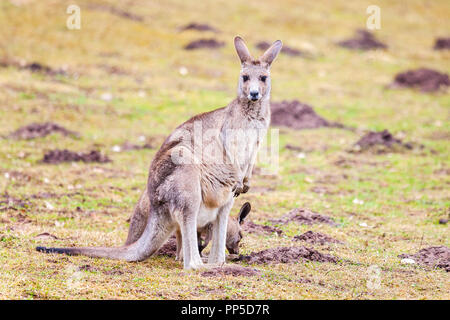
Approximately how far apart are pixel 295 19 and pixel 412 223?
65.3 feet

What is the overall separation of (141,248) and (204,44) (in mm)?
16522

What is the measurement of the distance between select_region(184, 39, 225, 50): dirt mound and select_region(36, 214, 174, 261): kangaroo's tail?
16101 mm

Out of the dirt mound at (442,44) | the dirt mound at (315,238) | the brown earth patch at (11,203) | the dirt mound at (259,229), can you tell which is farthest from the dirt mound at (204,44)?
the dirt mound at (315,238)

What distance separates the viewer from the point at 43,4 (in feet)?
76.5

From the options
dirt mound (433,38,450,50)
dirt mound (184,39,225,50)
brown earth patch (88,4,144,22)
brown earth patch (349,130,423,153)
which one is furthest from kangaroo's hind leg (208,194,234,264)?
dirt mound (433,38,450,50)

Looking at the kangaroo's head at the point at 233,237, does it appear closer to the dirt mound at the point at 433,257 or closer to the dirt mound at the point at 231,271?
the dirt mound at the point at 231,271

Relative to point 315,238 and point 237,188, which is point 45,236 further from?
point 315,238

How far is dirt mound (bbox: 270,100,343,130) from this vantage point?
15258 mm

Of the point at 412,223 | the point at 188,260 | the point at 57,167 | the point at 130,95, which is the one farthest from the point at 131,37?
the point at 188,260

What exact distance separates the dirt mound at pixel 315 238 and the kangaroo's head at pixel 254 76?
2.02 metres

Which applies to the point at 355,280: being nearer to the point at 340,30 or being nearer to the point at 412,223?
the point at 412,223

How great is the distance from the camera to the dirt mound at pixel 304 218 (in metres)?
8.64

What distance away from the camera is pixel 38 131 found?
1309 centimetres

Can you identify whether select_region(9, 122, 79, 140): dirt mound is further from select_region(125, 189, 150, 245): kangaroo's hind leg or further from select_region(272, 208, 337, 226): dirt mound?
select_region(125, 189, 150, 245): kangaroo's hind leg
